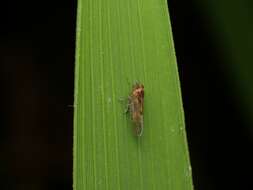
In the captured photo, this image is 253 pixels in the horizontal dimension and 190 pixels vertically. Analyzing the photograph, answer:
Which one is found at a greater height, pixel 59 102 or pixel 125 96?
pixel 59 102

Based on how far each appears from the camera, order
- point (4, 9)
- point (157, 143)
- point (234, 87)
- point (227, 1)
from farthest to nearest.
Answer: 1. point (4, 9)
2. point (234, 87)
3. point (227, 1)
4. point (157, 143)

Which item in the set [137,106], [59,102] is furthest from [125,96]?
[59,102]

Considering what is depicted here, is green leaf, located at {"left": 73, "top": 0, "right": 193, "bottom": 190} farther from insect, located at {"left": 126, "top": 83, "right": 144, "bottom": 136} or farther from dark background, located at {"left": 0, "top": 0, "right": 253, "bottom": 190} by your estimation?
dark background, located at {"left": 0, "top": 0, "right": 253, "bottom": 190}

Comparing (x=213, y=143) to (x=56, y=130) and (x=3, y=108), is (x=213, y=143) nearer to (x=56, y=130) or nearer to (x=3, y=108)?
(x=56, y=130)

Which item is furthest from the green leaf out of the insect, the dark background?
the dark background

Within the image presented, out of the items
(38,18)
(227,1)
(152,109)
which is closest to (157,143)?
(152,109)

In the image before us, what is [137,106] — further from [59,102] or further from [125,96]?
[59,102]
